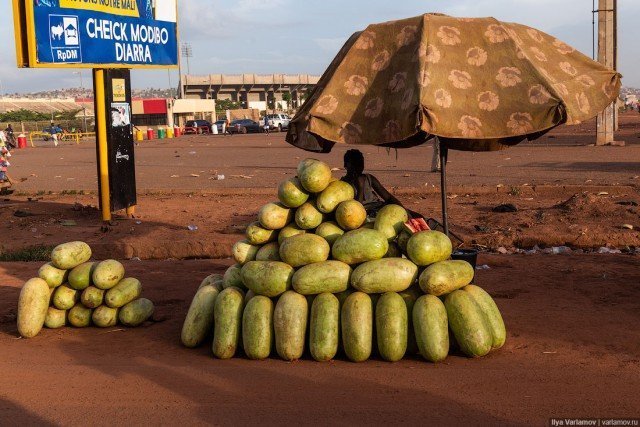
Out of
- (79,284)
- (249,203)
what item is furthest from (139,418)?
(249,203)

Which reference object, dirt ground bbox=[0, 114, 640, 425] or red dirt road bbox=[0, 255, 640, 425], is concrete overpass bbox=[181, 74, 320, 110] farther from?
red dirt road bbox=[0, 255, 640, 425]

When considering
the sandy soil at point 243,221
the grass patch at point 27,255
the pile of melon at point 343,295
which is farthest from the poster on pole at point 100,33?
the pile of melon at point 343,295

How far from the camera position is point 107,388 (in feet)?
17.8

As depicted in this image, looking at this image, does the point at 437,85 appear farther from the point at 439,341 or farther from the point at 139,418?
the point at 139,418

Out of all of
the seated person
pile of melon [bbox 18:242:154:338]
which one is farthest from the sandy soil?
pile of melon [bbox 18:242:154:338]

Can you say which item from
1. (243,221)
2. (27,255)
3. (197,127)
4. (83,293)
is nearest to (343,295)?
(83,293)

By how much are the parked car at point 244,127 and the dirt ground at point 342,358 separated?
46.7m

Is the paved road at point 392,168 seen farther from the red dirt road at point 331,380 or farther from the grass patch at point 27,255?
the red dirt road at point 331,380

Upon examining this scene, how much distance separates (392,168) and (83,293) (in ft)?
54.5

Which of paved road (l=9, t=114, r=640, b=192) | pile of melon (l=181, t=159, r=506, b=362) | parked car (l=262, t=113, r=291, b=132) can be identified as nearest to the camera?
pile of melon (l=181, t=159, r=506, b=362)

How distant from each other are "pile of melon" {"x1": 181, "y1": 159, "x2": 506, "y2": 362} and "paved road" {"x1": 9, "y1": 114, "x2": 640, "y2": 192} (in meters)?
9.03

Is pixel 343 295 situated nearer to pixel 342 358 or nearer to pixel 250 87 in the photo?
pixel 342 358

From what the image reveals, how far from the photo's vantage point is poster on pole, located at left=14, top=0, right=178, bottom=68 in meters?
12.5

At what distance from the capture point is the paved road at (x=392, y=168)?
19.3 m
